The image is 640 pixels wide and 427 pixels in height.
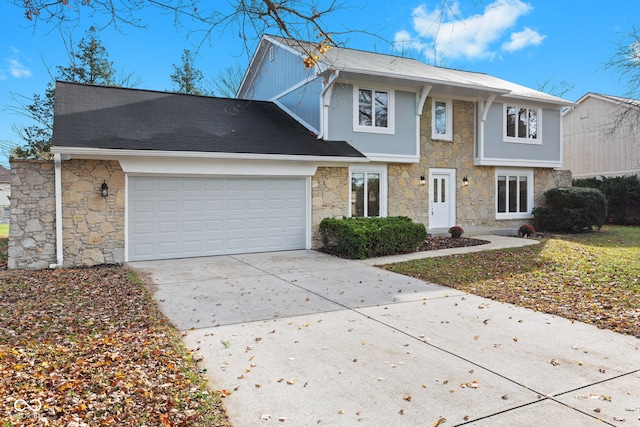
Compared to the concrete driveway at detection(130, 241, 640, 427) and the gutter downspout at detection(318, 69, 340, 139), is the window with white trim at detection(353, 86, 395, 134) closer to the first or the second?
the gutter downspout at detection(318, 69, 340, 139)

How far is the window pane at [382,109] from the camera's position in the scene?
509 inches

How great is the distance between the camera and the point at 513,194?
52.5ft

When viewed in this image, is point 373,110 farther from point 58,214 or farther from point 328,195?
point 58,214

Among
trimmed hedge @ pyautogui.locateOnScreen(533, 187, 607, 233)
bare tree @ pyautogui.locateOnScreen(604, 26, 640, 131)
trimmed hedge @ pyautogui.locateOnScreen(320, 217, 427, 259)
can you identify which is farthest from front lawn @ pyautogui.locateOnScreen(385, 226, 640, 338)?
bare tree @ pyautogui.locateOnScreen(604, 26, 640, 131)

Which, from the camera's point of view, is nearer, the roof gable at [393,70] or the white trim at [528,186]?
the roof gable at [393,70]

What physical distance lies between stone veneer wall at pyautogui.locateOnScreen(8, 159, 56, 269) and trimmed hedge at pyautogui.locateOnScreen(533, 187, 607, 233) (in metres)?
15.1

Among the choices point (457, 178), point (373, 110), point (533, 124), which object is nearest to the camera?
point (373, 110)

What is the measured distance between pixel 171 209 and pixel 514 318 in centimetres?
774

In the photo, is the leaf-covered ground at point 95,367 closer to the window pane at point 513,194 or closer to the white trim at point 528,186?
the white trim at point 528,186

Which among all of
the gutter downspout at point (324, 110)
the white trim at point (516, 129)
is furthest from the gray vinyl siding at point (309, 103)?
the white trim at point (516, 129)

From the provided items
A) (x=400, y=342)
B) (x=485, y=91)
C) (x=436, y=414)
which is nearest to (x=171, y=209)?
(x=400, y=342)

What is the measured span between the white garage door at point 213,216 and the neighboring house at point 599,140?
16311 mm

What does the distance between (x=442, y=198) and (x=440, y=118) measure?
260 cm

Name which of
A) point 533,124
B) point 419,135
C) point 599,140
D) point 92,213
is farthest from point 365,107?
point 599,140
